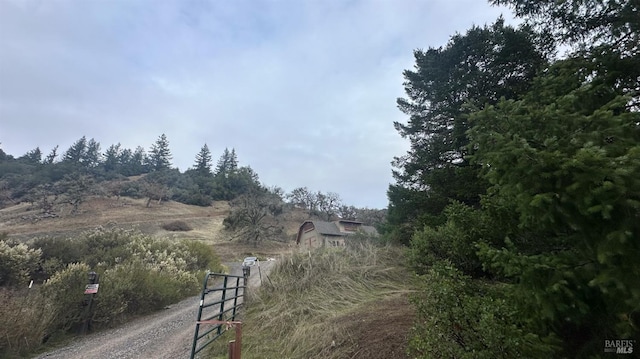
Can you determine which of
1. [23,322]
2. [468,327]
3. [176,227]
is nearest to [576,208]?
[468,327]

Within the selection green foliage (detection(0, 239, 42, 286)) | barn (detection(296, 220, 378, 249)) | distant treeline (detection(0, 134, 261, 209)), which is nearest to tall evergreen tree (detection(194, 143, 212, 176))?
distant treeline (detection(0, 134, 261, 209))

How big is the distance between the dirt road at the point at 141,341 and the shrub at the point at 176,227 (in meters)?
32.7

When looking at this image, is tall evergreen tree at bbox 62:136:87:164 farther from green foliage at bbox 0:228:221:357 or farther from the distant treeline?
green foliage at bbox 0:228:221:357

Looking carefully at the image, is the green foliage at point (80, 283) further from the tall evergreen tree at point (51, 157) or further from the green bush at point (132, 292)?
the tall evergreen tree at point (51, 157)

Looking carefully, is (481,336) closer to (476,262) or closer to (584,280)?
(584,280)

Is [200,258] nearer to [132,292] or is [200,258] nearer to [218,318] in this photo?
[132,292]

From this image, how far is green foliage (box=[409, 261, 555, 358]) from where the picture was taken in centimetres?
226

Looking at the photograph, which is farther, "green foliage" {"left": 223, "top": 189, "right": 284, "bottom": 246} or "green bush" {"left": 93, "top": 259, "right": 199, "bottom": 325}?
"green foliage" {"left": 223, "top": 189, "right": 284, "bottom": 246}

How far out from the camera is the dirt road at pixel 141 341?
20.6 ft

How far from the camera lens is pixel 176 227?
39.5m

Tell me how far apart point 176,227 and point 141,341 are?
35.8m

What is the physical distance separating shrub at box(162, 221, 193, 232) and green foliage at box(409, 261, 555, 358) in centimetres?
4140

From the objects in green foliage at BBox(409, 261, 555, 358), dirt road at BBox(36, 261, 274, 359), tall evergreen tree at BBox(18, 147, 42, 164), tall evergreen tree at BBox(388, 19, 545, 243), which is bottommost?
dirt road at BBox(36, 261, 274, 359)

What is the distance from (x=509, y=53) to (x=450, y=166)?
366 centimetres
